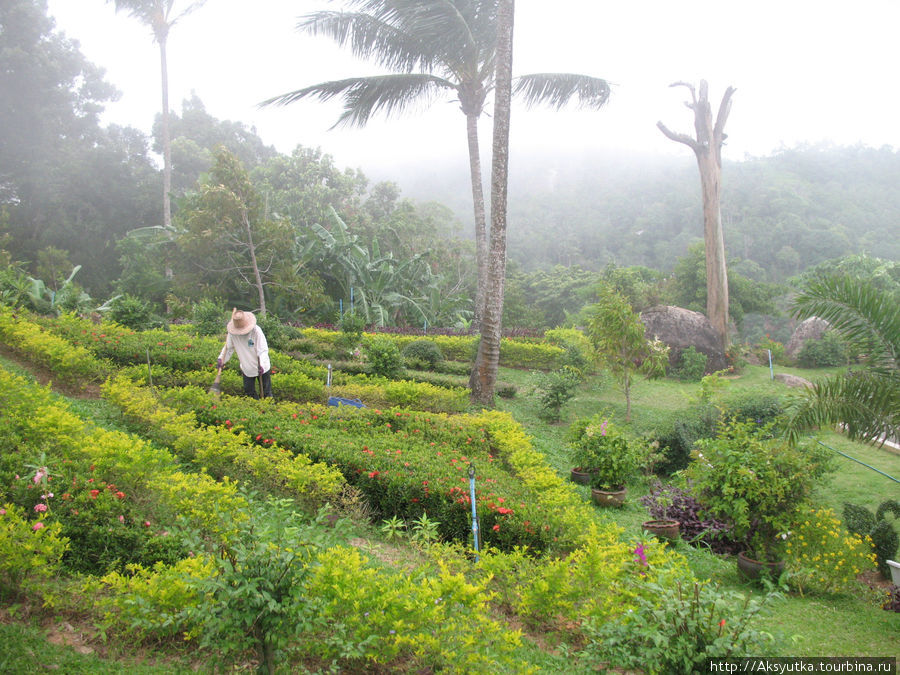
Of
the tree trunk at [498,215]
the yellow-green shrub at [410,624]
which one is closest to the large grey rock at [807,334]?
the tree trunk at [498,215]

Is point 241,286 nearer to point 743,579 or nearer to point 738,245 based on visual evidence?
point 743,579

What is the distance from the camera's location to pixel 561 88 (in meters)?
14.5

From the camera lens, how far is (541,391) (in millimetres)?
10211

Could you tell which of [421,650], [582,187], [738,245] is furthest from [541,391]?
[582,187]

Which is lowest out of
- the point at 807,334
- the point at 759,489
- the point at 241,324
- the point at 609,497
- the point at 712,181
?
the point at 609,497

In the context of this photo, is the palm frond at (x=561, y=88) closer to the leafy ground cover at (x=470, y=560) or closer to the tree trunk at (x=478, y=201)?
the tree trunk at (x=478, y=201)

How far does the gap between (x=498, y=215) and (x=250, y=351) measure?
15.2 feet

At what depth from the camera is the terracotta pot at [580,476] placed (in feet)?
22.0

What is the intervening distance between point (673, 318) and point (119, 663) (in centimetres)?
1460

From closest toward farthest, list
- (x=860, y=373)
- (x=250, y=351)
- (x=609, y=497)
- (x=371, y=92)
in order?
(x=860, y=373) < (x=609, y=497) < (x=250, y=351) < (x=371, y=92)

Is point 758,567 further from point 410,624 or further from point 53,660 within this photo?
point 53,660

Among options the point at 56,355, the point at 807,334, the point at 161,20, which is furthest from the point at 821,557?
the point at 161,20

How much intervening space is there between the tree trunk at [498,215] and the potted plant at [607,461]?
10.2 ft

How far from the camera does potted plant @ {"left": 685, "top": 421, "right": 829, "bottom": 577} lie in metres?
4.54
